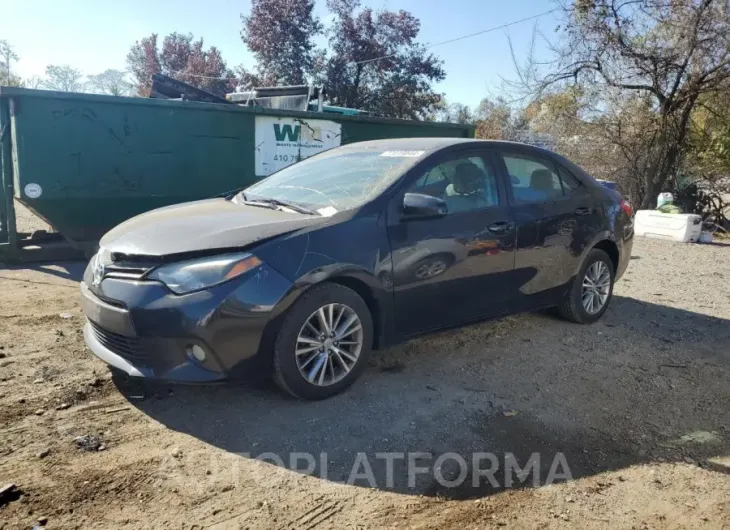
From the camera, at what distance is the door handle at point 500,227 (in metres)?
4.49

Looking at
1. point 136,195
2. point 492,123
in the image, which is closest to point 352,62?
point 492,123

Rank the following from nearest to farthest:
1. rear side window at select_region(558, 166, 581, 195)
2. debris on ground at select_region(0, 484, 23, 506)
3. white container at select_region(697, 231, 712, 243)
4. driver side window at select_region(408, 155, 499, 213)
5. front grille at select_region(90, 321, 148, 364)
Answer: debris on ground at select_region(0, 484, 23, 506), front grille at select_region(90, 321, 148, 364), driver side window at select_region(408, 155, 499, 213), rear side window at select_region(558, 166, 581, 195), white container at select_region(697, 231, 712, 243)

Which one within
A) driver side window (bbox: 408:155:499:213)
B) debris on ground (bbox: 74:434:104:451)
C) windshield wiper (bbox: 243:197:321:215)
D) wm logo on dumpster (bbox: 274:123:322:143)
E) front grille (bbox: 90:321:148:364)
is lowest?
debris on ground (bbox: 74:434:104:451)

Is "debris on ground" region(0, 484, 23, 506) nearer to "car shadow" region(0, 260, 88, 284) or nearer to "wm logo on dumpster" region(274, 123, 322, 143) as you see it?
"car shadow" region(0, 260, 88, 284)

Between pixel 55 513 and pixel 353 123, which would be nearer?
pixel 55 513

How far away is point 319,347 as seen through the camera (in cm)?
362

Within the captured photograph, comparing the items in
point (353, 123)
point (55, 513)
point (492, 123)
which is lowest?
point (55, 513)

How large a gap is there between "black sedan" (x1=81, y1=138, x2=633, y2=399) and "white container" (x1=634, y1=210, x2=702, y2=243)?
7595mm

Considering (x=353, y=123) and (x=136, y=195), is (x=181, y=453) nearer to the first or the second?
(x=136, y=195)

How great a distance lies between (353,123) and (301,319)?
612 cm

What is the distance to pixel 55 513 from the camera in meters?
2.56

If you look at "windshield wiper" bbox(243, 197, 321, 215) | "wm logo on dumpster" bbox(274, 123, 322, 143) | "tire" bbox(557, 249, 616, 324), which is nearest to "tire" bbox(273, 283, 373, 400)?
"windshield wiper" bbox(243, 197, 321, 215)

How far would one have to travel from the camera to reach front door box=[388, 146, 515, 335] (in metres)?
3.99

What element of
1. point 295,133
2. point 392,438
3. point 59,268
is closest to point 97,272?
point 392,438
